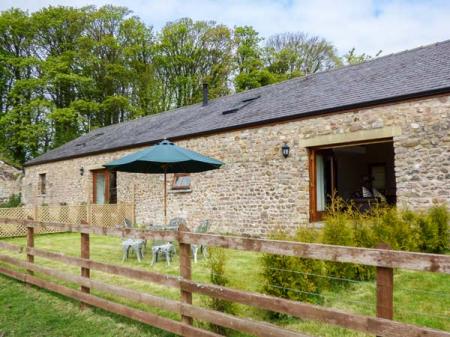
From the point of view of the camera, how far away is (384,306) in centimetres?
247

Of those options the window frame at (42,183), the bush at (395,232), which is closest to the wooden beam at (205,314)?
the bush at (395,232)

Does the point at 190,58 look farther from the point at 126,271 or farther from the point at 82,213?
the point at 126,271

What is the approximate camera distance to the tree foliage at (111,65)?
26.8 metres

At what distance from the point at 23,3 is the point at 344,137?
28216mm

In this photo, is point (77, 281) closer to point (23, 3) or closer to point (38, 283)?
point (38, 283)

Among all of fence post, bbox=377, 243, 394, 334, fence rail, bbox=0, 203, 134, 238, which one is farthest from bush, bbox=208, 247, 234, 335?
fence rail, bbox=0, 203, 134, 238

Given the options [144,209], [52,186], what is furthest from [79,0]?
[144,209]

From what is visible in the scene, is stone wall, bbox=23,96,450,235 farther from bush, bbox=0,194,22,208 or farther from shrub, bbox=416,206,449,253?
bush, bbox=0,194,22,208

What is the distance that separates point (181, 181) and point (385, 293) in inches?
435

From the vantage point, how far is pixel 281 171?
10.3 m

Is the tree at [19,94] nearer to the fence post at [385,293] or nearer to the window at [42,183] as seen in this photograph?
the window at [42,183]

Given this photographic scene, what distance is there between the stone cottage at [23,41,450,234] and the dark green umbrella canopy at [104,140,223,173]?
2.29 metres

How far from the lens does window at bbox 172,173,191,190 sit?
13.0 metres

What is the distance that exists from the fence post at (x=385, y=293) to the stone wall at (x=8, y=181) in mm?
23242
